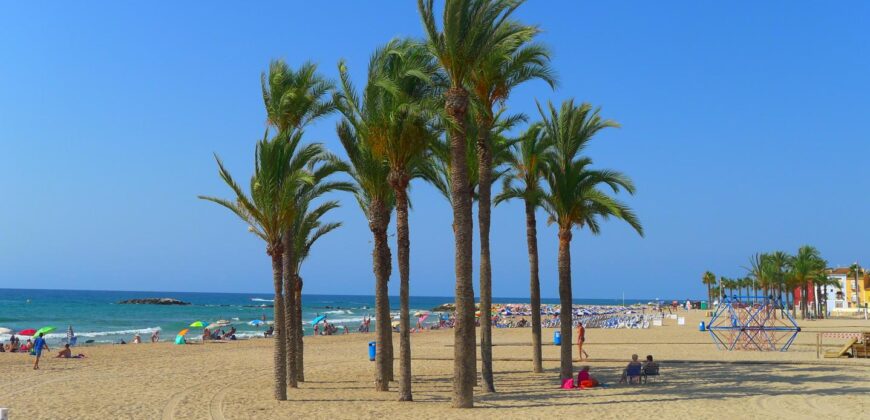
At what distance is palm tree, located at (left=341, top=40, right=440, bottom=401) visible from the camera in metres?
15.4

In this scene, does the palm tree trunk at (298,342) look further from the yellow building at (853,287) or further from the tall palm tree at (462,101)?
the yellow building at (853,287)

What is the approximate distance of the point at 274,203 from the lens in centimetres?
1589

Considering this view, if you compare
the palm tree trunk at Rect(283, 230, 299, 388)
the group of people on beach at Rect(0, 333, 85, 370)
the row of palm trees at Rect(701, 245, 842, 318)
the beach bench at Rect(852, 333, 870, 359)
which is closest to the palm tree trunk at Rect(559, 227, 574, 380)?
the palm tree trunk at Rect(283, 230, 299, 388)

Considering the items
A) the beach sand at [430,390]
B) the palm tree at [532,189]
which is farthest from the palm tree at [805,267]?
the palm tree at [532,189]

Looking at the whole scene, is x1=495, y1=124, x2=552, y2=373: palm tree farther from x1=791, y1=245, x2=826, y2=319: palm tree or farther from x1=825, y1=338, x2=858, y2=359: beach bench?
x1=791, y1=245, x2=826, y2=319: palm tree

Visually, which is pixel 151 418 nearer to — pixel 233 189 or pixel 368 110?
pixel 233 189

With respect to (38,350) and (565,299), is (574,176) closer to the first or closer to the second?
(565,299)

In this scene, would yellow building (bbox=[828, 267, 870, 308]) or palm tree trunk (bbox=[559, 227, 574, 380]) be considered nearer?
palm tree trunk (bbox=[559, 227, 574, 380])

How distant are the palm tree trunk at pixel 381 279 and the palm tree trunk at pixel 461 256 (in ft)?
7.61

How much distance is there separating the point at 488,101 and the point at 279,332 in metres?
6.95

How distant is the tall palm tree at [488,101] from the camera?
16.6 meters

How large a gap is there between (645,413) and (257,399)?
8.30 m

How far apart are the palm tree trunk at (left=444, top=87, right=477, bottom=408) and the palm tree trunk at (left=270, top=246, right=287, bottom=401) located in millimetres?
3811

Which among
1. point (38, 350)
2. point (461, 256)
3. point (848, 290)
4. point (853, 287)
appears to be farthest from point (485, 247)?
point (848, 290)
